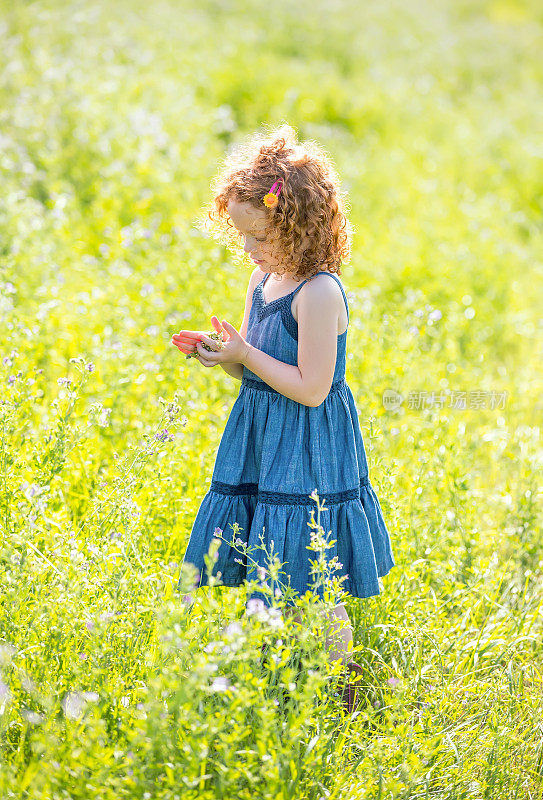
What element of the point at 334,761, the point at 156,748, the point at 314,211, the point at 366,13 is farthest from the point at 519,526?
the point at 366,13

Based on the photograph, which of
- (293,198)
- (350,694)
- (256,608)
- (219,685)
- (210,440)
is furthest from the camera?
(210,440)

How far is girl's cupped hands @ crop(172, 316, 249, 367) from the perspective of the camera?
2090 millimetres

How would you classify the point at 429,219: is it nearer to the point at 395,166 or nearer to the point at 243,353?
the point at 395,166

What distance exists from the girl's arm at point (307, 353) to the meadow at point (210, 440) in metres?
0.36

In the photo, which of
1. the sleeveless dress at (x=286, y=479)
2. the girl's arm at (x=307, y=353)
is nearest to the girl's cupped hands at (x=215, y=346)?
the girl's arm at (x=307, y=353)

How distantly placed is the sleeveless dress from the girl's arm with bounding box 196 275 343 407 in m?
0.08

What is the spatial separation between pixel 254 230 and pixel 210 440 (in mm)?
1273

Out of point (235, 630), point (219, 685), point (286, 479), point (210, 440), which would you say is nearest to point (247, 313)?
point (286, 479)

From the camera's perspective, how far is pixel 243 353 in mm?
2107

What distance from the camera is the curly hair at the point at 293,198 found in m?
2.10

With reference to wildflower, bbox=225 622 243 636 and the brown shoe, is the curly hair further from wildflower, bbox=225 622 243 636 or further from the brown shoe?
the brown shoe

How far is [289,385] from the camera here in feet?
6.96

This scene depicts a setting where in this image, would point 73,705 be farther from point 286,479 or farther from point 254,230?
point 254,230

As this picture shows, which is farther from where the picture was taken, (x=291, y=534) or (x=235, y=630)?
(x=291, y=534)
